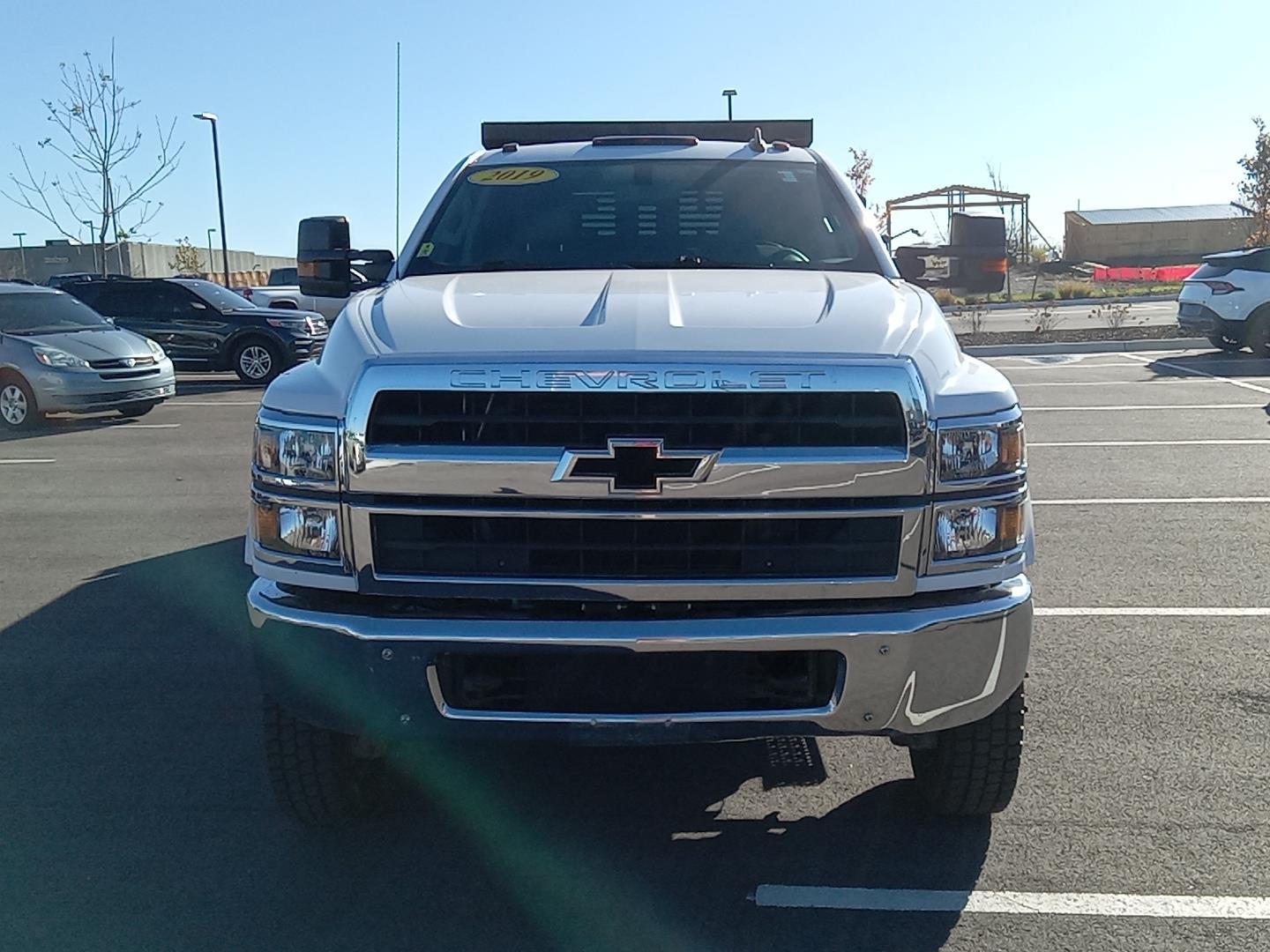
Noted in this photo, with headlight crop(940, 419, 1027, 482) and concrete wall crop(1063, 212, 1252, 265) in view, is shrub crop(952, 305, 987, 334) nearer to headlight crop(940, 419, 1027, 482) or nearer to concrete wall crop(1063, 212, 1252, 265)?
headlight crop(940, 419, 1027, 482)

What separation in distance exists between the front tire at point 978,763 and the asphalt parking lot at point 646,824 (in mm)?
121

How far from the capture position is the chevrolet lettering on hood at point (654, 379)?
2961 mm

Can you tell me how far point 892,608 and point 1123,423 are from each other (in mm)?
10080

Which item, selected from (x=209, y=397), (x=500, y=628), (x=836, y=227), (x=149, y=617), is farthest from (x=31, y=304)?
(x=500, y=628)

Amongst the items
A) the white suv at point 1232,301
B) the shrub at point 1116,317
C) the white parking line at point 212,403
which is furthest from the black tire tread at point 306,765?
the shrub at point 1116,317

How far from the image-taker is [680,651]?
2.96 m

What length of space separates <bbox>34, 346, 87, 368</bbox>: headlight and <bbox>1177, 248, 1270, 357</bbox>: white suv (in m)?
15.3

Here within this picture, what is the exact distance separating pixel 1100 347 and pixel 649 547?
1871 cm

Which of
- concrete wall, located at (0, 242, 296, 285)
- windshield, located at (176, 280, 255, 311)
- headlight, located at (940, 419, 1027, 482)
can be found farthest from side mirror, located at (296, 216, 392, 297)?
concrete wall, located at (0, 242, 296, 285)

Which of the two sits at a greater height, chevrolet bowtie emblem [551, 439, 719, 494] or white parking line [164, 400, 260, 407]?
chevrolet bowtie emblem [551, 439, 719, 494]

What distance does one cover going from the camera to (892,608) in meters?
3.04

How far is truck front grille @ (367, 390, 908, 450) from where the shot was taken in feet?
9.77

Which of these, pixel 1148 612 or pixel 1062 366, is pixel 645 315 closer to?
pixel 1148 612

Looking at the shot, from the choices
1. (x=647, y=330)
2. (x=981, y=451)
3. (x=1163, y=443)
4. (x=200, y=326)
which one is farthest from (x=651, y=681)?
(x=200, y=326)
